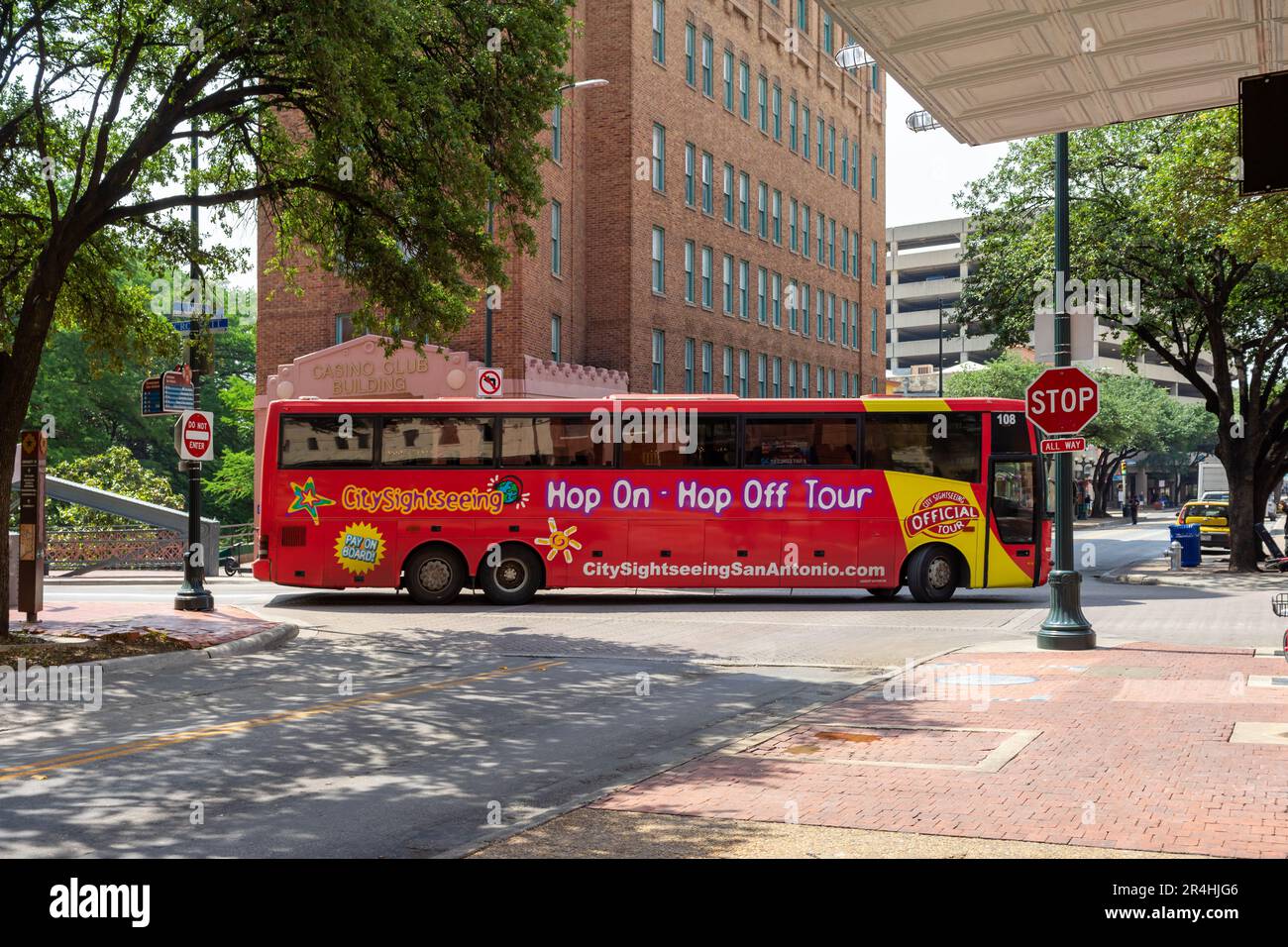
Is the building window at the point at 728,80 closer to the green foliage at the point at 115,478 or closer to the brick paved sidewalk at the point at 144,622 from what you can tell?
the green foliage at the point at 115,478

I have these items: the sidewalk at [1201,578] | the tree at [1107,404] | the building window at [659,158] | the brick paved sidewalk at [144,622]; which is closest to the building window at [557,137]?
the building window at [659,158]

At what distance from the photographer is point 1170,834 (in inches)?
253

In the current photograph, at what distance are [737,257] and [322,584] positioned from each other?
2797 cm

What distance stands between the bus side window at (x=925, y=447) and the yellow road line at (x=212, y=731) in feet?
35.2

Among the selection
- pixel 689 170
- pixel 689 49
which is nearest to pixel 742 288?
pixel 689 170

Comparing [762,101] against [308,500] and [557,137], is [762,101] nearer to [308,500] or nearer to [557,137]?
[557,137]

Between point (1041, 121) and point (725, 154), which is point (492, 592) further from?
point (725, 154)

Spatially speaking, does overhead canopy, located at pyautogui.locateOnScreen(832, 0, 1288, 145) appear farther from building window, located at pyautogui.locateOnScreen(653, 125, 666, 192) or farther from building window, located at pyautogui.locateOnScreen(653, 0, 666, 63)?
building window, located at pyautogui.locateOnScreen(653, 0, 666, 63)

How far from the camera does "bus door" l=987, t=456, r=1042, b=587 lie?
22516mm

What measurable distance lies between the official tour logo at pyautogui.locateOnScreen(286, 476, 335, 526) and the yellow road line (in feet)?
31.3

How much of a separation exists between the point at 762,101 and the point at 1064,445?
122ft

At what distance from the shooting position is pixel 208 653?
14.8m

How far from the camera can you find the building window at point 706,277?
145 feet

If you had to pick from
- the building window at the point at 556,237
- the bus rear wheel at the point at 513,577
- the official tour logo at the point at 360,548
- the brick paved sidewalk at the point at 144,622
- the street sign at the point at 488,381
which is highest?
the building window at the point at 556,237
